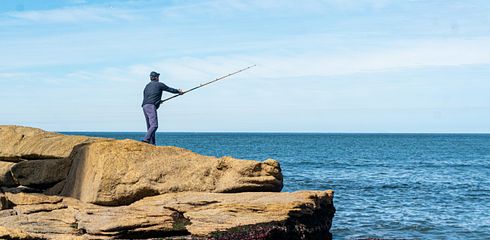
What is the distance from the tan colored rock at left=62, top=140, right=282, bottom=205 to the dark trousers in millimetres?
1849

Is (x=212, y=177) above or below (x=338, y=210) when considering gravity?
above

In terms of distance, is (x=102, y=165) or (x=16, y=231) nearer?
(x=16, y=231)

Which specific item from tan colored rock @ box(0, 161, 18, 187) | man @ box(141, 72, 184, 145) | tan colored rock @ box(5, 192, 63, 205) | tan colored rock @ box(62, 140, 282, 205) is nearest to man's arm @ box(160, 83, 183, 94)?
man @ box(141, 72, 184, 145)

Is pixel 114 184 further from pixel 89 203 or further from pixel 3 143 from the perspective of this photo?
pixel 3 143

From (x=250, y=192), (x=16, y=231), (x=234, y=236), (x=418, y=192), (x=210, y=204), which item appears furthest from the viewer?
(x=418, y=192)

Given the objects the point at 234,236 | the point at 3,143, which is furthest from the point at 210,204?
the point at 3,143

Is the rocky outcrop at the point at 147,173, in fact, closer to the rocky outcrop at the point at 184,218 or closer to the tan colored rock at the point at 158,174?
the tan colored rock at the point at 158,174

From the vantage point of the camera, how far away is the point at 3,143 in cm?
2123

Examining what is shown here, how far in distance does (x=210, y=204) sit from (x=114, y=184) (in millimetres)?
2944

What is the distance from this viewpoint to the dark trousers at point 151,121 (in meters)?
19.5

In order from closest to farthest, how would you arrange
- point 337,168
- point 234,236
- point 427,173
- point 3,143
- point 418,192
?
1. point 234,236
2. point 3,143
3. point 418,192
4. point 427,173
5. point 337,168

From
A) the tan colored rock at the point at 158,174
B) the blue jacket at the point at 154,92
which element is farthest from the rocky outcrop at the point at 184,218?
the blue jacket at the point at 154,92

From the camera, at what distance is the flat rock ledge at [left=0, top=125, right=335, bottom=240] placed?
580 inches

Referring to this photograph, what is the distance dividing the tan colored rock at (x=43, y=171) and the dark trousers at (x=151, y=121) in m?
2.43
